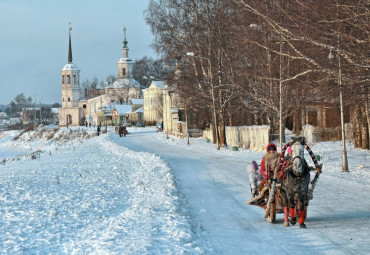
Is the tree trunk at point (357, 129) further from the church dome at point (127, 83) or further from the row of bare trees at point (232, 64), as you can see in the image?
the church dome at point (127, 83)

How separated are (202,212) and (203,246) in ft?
12.7

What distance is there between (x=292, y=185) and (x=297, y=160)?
22.8 inches

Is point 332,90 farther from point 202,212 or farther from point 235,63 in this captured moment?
point 235,63

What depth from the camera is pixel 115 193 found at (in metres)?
17.4

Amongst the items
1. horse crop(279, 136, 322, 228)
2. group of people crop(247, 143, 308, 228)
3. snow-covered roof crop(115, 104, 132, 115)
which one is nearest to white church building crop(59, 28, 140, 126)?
snow-covered roof crop(115, 104, 132, 115)

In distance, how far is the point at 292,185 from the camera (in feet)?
35.3

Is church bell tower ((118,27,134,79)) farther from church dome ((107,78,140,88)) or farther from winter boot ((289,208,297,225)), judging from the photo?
winter boot ((289,208,297,225))

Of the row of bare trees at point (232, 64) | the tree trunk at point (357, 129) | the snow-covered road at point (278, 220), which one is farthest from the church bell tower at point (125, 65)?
the snow-covered road at point (278, 220)

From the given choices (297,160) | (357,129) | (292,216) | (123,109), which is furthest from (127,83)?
(297,160)

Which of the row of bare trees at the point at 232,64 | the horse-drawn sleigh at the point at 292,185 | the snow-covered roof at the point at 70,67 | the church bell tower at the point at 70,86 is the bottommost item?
the horse-drawn sleigh at the point at 292,185

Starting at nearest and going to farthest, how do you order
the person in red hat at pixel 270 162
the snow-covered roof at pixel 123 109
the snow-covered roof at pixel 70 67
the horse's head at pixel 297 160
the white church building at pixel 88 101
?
1. the horse's head at pixel 297 160
2. the person in red hat at pixel 270 162
3. the snow-covered roof at pixel 123 109
4. the white church building at pixel 88 101
5. the snow-covered roof at pixel 70 67

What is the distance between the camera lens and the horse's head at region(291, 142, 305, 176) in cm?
1048

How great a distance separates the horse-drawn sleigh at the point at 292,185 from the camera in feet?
34.8

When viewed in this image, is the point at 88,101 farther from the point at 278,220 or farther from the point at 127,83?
the point at 278,220
